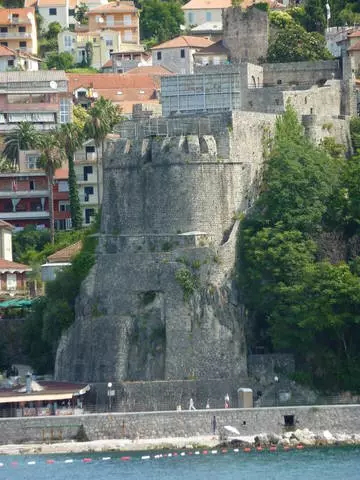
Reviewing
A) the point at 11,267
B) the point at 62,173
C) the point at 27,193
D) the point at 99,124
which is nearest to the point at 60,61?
the point at 62,173

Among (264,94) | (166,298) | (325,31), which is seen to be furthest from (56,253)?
(325,31)

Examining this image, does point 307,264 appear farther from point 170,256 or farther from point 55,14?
point 55,14

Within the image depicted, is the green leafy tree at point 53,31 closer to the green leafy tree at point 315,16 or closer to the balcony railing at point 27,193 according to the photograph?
the green leafy tree at point 315,16

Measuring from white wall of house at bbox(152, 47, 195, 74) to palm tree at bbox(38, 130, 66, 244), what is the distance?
28419 mm

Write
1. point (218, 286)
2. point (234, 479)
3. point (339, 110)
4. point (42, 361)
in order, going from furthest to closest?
point (339, 110) → point (42, 361) → point (218, 286) → point (234, 479)

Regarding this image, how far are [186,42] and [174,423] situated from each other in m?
66.9

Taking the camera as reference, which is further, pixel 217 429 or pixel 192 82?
pixel 192 82

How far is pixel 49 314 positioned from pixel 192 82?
12.8 m

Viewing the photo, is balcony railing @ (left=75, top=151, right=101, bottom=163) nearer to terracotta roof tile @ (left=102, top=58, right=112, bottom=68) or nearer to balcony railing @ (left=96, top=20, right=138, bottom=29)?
terracotta roof tile @ (left=102, top=58, right=112, bottom=68)

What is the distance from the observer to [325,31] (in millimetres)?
142125

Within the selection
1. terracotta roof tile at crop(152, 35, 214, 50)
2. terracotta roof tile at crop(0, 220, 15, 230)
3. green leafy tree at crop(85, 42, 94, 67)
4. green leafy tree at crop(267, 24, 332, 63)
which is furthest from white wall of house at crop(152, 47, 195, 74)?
terracotta roof tile at crop(0, 220, 15, 230)

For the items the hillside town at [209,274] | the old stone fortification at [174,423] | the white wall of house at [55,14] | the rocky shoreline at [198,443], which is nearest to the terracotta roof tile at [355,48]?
the hillside town at [209,274]

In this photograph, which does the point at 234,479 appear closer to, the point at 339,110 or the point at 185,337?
the point at 185,337

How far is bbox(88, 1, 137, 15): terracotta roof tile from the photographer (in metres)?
171
